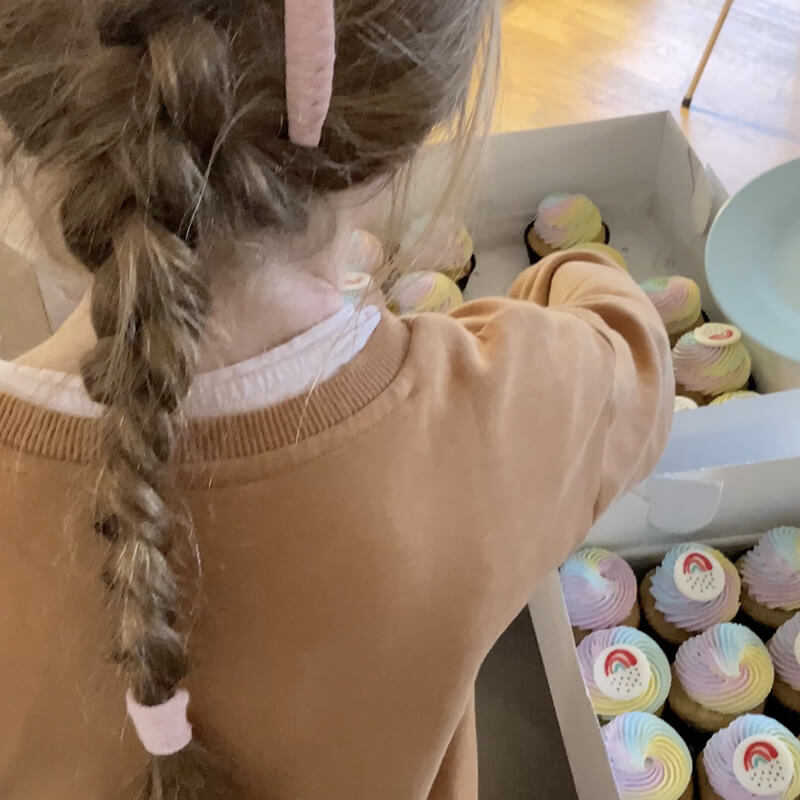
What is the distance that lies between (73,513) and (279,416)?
0.32 feet

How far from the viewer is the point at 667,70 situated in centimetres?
139

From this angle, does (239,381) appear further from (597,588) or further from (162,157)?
(597,588)

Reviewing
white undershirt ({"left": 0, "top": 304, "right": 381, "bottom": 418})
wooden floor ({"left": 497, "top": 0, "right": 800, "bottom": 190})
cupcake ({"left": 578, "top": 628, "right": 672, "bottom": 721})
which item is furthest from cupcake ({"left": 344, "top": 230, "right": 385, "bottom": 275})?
wooden floor ({"left": 497, "top": 0, "right": 800, "bottom": 190})

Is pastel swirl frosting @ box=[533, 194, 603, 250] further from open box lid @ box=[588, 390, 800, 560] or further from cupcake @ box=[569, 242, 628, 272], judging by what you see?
open box lid @ box=[588, 390, 800, 560]

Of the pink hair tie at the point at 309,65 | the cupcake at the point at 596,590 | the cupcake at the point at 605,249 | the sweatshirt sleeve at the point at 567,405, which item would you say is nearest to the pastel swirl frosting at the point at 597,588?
the cupcake at the point at 596,590

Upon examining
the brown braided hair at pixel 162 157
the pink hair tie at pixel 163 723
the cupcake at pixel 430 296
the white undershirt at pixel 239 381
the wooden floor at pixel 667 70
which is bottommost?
the cupcake at pixel 430 296

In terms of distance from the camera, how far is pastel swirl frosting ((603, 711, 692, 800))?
0.75 metres

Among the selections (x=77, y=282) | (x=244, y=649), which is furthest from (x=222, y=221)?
(x=244, y=649)

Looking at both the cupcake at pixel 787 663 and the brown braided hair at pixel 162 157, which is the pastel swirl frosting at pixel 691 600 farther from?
the brown braided hair at pixel 162 157

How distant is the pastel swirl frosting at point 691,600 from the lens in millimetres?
857

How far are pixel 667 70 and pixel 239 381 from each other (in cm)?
119

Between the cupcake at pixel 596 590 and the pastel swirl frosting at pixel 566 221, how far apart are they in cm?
48

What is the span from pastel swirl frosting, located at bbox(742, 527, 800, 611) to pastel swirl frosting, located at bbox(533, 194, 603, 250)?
1.57ft

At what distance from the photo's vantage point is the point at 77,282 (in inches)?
15.8
